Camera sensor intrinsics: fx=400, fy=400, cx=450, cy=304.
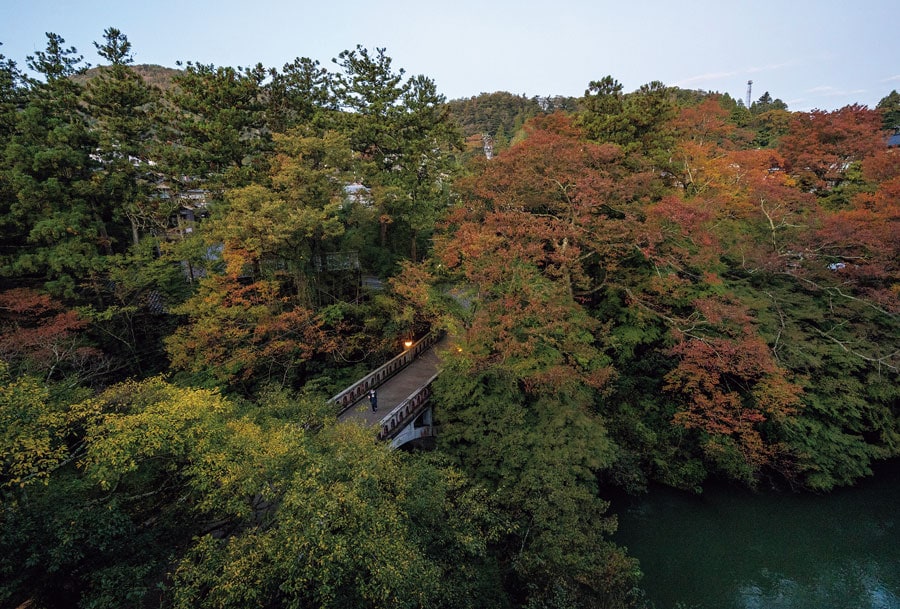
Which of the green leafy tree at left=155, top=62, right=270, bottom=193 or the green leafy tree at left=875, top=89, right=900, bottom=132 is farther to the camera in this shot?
the green leafy tree at left=875, top=89, right=900, bottom=132

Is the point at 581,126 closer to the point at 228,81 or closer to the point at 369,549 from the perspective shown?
the point at 228,81

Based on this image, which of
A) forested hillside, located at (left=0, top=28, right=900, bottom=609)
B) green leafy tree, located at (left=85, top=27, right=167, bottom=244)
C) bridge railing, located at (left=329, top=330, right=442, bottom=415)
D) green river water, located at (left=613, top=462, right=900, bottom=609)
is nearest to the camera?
forested hillside, located at (left=0, top=28, right=900, bottom=609)

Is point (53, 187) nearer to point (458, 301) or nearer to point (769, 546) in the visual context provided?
point (458, 301)

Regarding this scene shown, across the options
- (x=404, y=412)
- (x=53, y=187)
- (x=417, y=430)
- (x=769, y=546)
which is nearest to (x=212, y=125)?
(x=53, y=187)

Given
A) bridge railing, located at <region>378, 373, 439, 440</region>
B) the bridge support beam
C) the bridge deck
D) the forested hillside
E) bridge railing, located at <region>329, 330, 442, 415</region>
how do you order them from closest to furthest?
the forested hillside → bridge railing, located at <region>378, 373, 439, 440</region> → the bridge support beam → the bridge deck → bridge railing, located at <region>329, 330, 442, 415</region>

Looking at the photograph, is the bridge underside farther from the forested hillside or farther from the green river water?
the green river water

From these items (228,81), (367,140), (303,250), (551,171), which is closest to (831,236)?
(551,171)

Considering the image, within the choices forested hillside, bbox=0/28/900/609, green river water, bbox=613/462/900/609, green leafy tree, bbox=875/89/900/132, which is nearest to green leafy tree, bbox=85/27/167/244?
forested hillside, bbox=0/28/900/609
